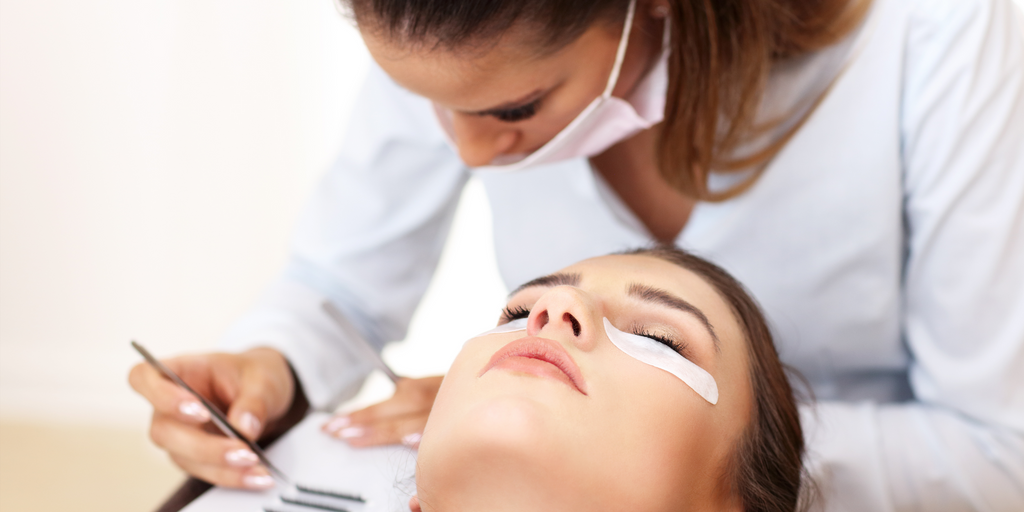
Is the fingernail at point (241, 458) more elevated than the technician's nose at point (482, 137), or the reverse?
the technician's nose at point (482, 137)

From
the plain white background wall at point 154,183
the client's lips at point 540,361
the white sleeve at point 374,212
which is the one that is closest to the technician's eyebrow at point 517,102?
the client's lips at point 540,361

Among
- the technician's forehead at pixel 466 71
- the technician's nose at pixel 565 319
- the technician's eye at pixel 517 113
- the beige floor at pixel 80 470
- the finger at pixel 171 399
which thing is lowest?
the beige floor at pixel 80 470

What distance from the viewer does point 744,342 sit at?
0.87 m

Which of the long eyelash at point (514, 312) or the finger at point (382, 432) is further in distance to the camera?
the finger at point (382, 432)

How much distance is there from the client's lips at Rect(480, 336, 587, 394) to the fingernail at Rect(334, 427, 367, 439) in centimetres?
39

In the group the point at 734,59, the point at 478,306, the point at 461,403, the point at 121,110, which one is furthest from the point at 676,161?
the point at 121,110

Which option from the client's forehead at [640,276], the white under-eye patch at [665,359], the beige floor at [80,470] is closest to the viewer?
the white under-eye patch at [665,359]

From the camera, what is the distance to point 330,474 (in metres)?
1.00

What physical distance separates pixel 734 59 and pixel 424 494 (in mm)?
687

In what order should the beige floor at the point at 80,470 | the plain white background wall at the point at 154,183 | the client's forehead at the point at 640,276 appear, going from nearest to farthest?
the client's forehead at the point at 640,276 → the beige floor at the point at 80,470 → the plain white background wall at the point at 154,183

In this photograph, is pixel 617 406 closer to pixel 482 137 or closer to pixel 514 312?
pixel 514 312

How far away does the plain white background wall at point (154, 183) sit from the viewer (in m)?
2.21

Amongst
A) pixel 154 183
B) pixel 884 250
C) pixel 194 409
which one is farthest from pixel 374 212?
pixel 154 183

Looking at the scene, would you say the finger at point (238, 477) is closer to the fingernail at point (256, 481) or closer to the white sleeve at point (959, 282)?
the fingernail at point (256, 481)
